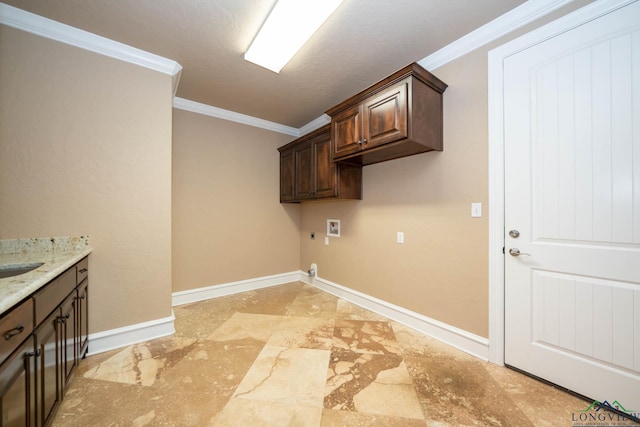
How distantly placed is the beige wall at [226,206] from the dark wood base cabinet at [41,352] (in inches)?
57.4

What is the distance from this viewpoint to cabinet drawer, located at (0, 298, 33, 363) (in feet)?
2.79

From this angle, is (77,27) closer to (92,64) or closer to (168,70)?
(92,64)

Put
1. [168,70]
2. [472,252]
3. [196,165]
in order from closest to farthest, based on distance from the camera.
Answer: [472,252]
[168,70]
[196,165]

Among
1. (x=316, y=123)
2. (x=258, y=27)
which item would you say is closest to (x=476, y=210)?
(x=258, y=27)

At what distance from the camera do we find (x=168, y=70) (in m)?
2.26

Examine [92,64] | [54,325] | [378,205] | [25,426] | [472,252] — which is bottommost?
[25,426]

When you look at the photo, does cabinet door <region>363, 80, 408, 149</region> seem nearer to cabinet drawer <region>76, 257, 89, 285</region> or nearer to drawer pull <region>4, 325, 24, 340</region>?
drawer pull <region>4, 325, 24, 340</region>

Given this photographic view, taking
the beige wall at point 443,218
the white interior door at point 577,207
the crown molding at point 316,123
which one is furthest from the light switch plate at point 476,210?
the crown molding at point 316,123

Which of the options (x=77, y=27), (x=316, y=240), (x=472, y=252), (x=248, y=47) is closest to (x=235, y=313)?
(x=316, y=240)

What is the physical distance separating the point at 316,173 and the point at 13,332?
8.67 ft

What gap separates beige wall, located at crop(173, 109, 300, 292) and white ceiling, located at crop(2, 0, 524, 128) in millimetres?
720

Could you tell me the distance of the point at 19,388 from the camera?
94 cm

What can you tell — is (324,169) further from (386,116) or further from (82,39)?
(82,39)

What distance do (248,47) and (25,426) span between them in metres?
2.59
